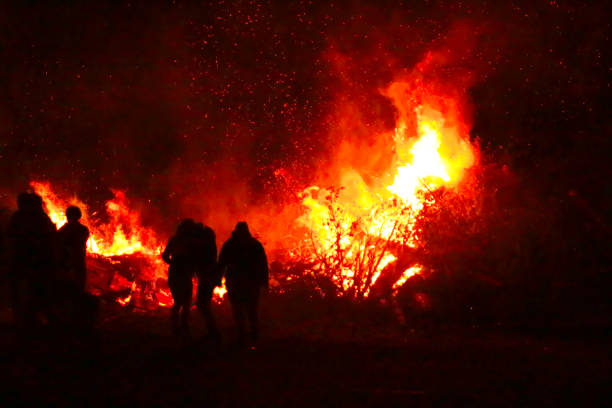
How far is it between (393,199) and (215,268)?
4.50 metres

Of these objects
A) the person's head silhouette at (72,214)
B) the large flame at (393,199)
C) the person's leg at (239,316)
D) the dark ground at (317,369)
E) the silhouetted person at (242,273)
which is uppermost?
the large flame at (393,199)

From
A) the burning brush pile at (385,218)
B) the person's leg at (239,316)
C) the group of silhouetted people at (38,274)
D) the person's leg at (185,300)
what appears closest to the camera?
the group of silhouetted people at (38,274)

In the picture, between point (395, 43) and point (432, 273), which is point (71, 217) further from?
point (395, 43)

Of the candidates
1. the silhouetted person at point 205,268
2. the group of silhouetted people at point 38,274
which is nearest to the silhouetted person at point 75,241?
the group of silhouetted people at point 38,274

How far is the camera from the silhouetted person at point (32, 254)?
711 cm

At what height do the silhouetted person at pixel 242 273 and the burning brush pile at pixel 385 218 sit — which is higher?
the burning brush pile at pixel 385 218

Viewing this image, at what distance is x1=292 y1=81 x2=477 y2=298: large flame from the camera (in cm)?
1151

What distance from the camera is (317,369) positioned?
655 centimetres

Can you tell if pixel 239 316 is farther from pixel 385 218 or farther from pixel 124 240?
pixel 124 240

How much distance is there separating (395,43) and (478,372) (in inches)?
408

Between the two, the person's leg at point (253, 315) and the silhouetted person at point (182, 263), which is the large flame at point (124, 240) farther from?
the person's leg at point (253, 315)

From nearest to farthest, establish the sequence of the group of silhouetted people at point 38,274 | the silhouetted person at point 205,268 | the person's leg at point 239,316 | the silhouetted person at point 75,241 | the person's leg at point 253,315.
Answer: the group of silhouetted people at point 38,274 < the person's leg at point 239,316 < the person's leg at point 253,315 < the silhouetted person at point 205,268 < the silhouetted person at point 75,241

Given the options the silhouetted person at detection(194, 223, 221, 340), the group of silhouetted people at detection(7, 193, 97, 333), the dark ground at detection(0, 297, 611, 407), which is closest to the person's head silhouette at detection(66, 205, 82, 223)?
the group of silhouetted people at detection(7, 193, 97, 333)

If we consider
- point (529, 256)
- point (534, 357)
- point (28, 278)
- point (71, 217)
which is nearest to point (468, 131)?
point (529, 256)
